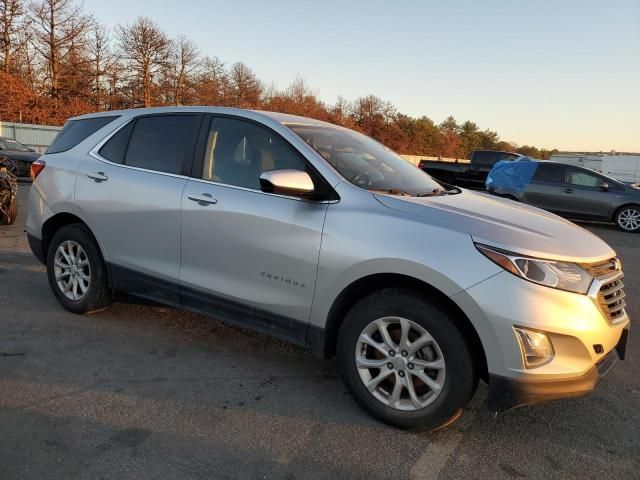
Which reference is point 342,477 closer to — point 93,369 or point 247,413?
point 247,413

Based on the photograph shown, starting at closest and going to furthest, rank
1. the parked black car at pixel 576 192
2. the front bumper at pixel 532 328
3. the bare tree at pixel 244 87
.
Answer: the front bumper at pixel 532 328 → the parked black car at pixel 576 192 → the bare tree at pixel 244 87

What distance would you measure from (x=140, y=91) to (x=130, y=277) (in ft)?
140

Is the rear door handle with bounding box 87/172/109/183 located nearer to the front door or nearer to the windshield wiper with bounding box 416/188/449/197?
the front door

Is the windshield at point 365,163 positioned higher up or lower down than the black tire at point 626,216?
higher up

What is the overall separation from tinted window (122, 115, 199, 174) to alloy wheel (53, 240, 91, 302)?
945mm

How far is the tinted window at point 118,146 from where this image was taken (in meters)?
4.14

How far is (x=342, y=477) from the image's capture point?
7.95ft

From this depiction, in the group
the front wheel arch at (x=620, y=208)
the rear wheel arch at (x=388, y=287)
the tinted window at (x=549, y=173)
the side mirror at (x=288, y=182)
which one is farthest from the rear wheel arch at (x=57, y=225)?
the front wheel arch at (x=620, y=208)

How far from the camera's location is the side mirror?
2.90 meters

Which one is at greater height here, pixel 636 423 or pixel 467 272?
pixel 467 272

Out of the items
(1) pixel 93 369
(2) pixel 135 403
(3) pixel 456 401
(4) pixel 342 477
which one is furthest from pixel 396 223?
(1) pixel 93 369

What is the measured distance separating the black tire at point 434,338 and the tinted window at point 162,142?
1.78 m

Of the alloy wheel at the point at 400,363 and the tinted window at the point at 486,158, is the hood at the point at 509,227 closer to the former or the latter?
the alloy wheel at the point at 400,363

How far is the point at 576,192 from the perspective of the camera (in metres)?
12.5
